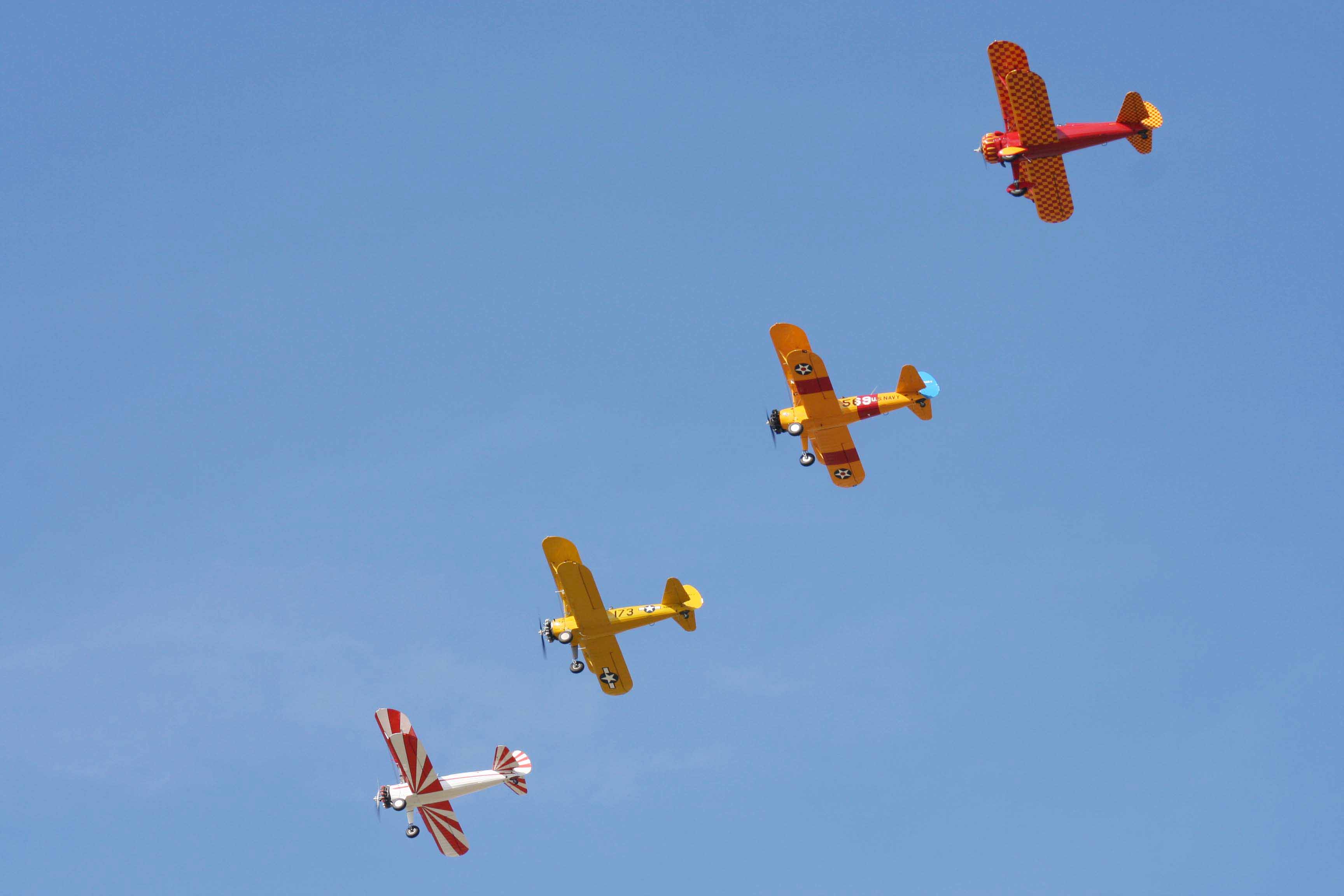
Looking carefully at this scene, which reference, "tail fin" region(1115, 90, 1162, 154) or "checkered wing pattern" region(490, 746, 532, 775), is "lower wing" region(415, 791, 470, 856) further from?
"tail fin" region(1115, 90, 1162, 154)

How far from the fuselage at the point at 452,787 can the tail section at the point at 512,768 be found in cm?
21

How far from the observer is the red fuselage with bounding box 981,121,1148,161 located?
6550 cm

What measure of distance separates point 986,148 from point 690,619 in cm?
2273

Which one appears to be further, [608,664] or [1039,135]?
[608,664]

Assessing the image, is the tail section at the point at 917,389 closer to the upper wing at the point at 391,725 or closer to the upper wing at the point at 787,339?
the upper wing at the point at 787,339

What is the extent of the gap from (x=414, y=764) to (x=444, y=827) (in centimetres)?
383

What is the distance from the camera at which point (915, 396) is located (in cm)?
6838

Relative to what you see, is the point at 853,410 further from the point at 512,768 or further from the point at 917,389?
the point at 512,768

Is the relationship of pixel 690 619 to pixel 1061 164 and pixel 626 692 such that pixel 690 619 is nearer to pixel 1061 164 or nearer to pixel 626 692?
pixel 626 692

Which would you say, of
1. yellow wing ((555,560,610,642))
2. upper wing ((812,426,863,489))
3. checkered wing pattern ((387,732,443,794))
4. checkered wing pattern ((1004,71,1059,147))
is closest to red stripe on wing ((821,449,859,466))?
upper wing ((812,426,863,489))

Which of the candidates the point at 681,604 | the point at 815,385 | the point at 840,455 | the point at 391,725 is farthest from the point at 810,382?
the point at 391,725

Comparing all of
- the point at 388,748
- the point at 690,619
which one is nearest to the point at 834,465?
the point at 690,619

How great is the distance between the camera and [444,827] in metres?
70.8

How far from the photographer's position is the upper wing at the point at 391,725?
2680 inches
